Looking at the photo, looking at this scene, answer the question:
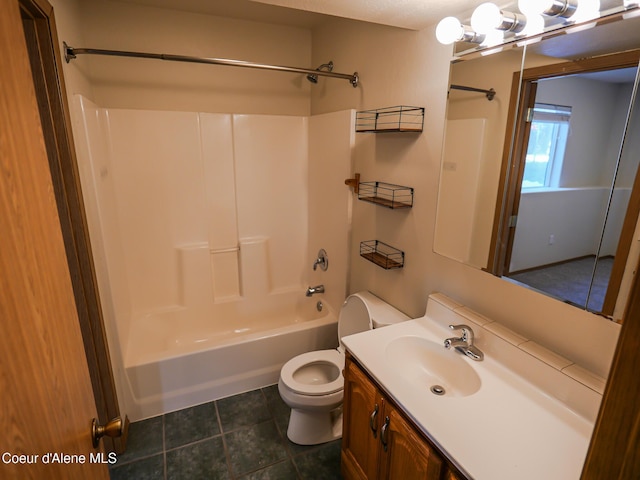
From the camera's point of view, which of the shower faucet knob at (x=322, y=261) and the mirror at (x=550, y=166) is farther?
the shower faucet knob at (x=322, y=261)

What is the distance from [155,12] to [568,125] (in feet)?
8.56

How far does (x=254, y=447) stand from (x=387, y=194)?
1.65 metres

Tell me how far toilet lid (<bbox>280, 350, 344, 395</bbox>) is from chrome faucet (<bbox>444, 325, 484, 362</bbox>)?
2.38 feet

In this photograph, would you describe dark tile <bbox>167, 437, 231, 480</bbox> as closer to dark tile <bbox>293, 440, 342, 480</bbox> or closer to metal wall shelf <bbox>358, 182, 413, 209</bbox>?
dark tile <bbox>293, 440, 342, 480</bbox>

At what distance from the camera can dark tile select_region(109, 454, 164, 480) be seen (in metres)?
1.78

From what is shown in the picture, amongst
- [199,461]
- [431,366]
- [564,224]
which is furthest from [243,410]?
[564,224]

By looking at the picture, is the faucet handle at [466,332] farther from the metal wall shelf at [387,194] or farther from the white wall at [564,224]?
the metal wall shelf at [387,194]

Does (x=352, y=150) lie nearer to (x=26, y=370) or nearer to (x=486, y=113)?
(x=486, y=113)

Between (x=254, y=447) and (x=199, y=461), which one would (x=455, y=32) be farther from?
(x=199, y=461)

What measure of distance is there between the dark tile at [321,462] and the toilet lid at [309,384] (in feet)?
1.15

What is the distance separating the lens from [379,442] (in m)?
1.33

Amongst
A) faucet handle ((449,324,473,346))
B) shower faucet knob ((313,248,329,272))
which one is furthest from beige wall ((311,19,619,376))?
shower faucet knob ((313,248,329,272))

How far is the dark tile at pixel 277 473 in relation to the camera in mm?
1775

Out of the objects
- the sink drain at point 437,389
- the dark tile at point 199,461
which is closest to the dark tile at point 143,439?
the dark tile at point 199,461
